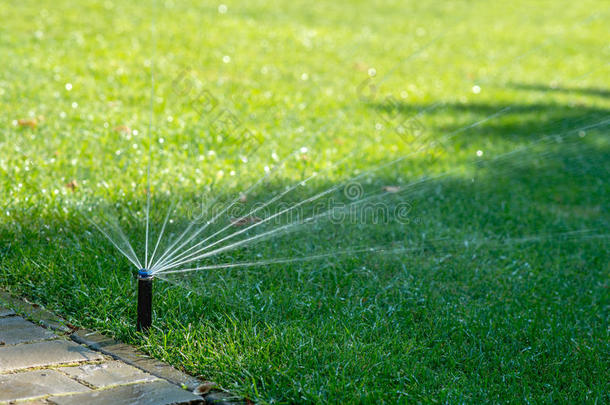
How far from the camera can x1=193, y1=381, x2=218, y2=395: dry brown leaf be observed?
8.91ft

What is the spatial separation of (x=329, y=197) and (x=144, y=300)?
215cm

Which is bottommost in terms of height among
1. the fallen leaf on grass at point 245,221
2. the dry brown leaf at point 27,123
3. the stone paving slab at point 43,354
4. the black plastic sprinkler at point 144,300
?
the stone paving slab at point 43,354

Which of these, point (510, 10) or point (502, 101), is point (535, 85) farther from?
point (510, 10)

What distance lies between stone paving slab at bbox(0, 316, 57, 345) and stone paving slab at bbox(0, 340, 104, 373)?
55 millimetres

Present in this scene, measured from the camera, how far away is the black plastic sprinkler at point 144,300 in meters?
3.00

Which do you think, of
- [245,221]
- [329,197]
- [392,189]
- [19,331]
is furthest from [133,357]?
[392,189]

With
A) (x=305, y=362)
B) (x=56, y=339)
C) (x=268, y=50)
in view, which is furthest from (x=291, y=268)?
(x=268, y=50)

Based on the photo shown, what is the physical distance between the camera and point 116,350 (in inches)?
119

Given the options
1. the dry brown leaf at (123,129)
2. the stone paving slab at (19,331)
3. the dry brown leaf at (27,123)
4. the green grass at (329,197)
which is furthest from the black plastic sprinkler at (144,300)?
the dry brown leaf at (27,123)

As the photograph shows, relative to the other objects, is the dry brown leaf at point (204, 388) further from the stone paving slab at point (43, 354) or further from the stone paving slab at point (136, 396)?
the stone paving slab at point (43, 354)

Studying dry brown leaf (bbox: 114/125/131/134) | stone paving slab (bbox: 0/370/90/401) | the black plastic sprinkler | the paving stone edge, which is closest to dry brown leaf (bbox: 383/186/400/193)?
dry brown leaf (bbox: 114/125/131/134)

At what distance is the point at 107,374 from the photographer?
2785mm

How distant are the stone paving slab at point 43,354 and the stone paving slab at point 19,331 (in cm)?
5

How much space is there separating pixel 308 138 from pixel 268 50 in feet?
12.4
